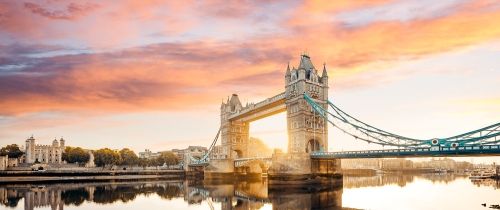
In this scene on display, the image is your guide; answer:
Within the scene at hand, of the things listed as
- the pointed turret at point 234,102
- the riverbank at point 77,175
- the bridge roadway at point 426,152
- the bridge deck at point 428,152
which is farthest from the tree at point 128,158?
the bridge deck at point 428,152

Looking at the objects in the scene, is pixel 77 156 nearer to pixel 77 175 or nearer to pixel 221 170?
pixel 77 175

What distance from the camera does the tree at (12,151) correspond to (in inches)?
4475

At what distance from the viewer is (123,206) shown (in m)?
40.5

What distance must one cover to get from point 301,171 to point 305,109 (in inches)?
395

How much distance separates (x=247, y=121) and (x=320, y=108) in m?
32.6

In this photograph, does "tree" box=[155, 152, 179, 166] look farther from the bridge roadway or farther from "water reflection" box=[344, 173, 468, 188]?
the bridge roadway

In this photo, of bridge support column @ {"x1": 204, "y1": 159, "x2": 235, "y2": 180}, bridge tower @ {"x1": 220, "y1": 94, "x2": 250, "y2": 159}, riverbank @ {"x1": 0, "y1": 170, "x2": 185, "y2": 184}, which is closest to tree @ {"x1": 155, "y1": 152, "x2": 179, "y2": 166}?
riverbank @ {"x1": 0, "y1": 170, "x2": 185, "y2": 184}

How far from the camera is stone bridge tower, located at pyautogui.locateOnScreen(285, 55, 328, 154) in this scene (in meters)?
62.7

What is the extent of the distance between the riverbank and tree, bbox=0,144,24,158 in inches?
1275

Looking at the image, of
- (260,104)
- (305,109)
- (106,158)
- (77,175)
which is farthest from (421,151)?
(106,158)

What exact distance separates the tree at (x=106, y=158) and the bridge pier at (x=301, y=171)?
66413mm

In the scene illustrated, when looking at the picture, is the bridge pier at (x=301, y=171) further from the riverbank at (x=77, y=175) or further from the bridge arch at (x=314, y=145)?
the riverbank at (x=77, y=175)

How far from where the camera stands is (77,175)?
92062mm

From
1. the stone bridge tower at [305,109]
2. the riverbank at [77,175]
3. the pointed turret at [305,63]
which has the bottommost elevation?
the riverbank at [77,175]
